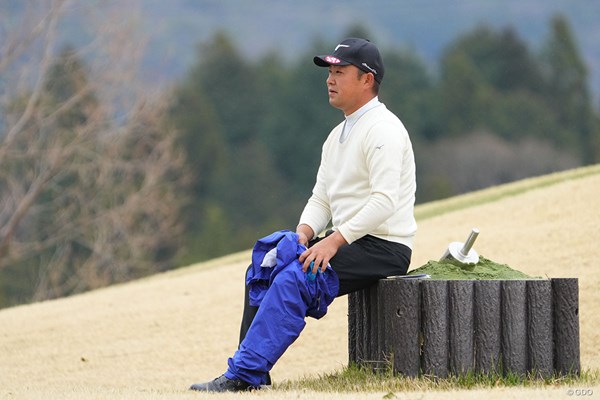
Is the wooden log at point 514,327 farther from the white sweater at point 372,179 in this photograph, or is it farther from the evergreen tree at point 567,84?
the evergreen tree at point 567,84

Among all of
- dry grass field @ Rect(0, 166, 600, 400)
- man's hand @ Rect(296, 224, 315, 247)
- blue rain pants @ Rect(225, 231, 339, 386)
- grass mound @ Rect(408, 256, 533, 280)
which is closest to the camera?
blue rain pants @ Rect(225, 231, 339, 386)

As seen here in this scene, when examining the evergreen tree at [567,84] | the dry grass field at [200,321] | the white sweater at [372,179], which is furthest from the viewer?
the evergreen tree at [567,84]

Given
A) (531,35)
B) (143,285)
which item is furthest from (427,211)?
(531,35)

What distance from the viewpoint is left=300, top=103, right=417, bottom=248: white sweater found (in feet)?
21.6

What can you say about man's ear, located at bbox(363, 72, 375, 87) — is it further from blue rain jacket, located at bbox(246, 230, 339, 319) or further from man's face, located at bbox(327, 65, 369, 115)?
blue rain jacket, located at bbox(246, 230, 339, 319)

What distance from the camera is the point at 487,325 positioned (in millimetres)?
6613

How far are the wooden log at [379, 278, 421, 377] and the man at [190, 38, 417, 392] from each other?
189 millimetres

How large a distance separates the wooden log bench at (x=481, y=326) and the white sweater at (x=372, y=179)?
1.19 feet

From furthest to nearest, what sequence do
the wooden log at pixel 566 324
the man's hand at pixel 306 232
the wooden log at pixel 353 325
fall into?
Answer: 1. the wooden log at pixel 353 325
2. the man's hand at pixel 306 232
3. the wooden log at pixel 566 324

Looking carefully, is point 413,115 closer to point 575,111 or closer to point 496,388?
point 575,111

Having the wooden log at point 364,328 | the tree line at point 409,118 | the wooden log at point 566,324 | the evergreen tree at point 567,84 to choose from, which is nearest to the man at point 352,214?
the wooden log at point 364,328

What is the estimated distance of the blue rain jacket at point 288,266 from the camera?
6.55 m

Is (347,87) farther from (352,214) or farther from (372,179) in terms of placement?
(352,214)

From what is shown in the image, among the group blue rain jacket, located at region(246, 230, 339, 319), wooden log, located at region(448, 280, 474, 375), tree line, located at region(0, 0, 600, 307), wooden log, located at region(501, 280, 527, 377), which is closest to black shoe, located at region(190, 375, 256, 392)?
blue rain jacket, located at region(246, 230, 339, 319)
